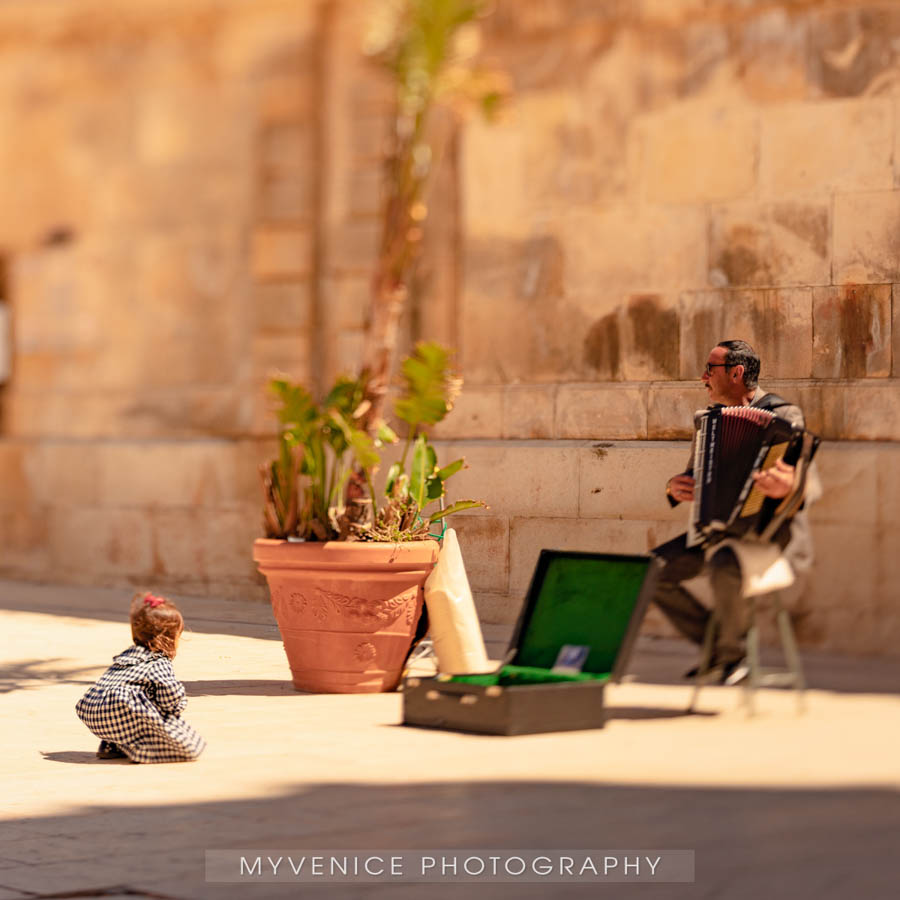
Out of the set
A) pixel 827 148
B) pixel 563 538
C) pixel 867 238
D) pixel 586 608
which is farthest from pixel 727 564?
pixel 827 148

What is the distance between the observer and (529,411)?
9.78 m

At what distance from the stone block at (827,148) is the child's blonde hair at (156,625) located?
365cm

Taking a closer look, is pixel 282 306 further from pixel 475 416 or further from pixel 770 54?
pixel 770 54

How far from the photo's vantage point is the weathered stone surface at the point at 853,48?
10.8 meters

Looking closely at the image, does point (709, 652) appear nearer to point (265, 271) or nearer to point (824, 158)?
point (824, 158)

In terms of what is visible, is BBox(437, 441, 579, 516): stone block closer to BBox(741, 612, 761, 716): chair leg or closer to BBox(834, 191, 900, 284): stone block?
BBox(834, 191, 900, 284): stone block

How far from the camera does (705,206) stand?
11.2 metres

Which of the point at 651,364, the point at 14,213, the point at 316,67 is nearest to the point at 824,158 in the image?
the point at 651,364

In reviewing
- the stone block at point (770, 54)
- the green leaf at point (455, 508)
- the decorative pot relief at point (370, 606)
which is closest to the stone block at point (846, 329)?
the green leaf at point (455, 508)

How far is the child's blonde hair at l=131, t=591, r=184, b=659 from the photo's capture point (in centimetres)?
862

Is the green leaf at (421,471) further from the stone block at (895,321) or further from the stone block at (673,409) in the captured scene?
the stone block at (895,321)

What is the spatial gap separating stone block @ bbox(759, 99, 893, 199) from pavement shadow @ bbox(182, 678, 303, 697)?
3533 millimetres

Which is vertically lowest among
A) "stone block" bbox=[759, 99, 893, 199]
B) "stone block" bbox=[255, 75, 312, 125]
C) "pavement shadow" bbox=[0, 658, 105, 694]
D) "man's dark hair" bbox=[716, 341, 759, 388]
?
"pavement shadow" bbox=[0, 658, 105, 694]

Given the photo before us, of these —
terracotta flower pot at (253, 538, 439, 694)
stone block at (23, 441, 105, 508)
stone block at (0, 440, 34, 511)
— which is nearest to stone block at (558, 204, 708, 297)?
terracotta flower pot at (253, 538, 439, 694)
